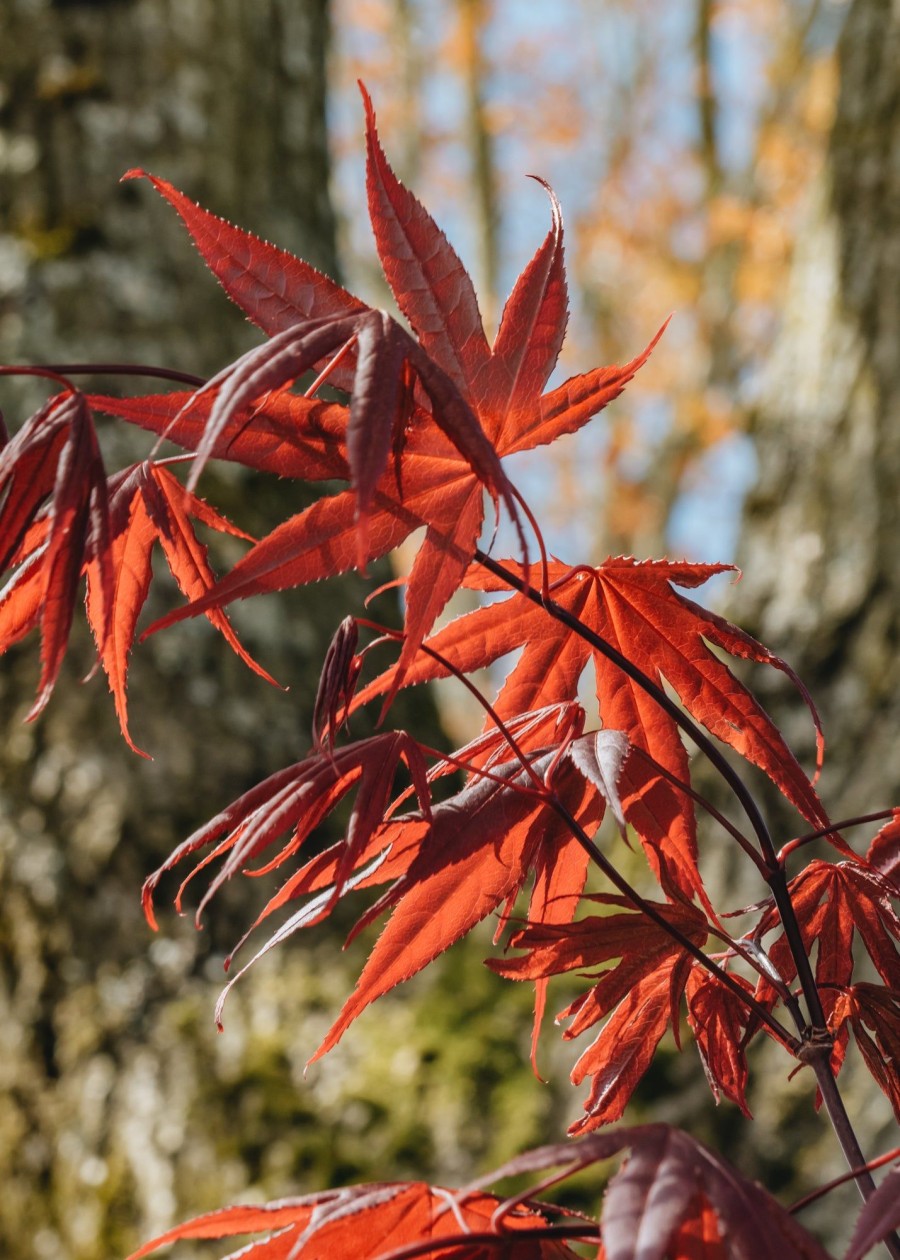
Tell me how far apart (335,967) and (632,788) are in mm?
1047

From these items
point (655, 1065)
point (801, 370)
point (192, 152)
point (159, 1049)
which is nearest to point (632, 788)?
point (655, 1065)

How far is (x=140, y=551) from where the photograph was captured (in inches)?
21.8

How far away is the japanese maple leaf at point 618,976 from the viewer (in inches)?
18.6

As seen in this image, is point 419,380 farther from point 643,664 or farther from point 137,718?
point 137,718

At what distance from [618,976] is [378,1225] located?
143 mm

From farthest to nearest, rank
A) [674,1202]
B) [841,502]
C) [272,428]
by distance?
[841,502] < [272,428] < [674,1202]

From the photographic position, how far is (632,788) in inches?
20.3

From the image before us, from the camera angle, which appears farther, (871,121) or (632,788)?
(871,121)

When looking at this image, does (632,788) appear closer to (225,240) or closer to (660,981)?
(660,981)

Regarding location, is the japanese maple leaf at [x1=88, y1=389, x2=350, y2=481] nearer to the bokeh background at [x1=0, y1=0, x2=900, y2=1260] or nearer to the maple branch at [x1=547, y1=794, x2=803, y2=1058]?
Result: the maple branch at [x1=547, y1=794, x2=803, y2=1058]

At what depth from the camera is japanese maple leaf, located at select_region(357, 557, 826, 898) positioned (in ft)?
1.64

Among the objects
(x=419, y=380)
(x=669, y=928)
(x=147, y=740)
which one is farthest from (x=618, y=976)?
(x=147, y=740)

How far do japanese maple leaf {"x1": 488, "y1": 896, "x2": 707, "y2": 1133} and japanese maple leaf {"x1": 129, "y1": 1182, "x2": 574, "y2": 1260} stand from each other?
66 mm

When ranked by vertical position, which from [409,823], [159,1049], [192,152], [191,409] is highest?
[192,152]
